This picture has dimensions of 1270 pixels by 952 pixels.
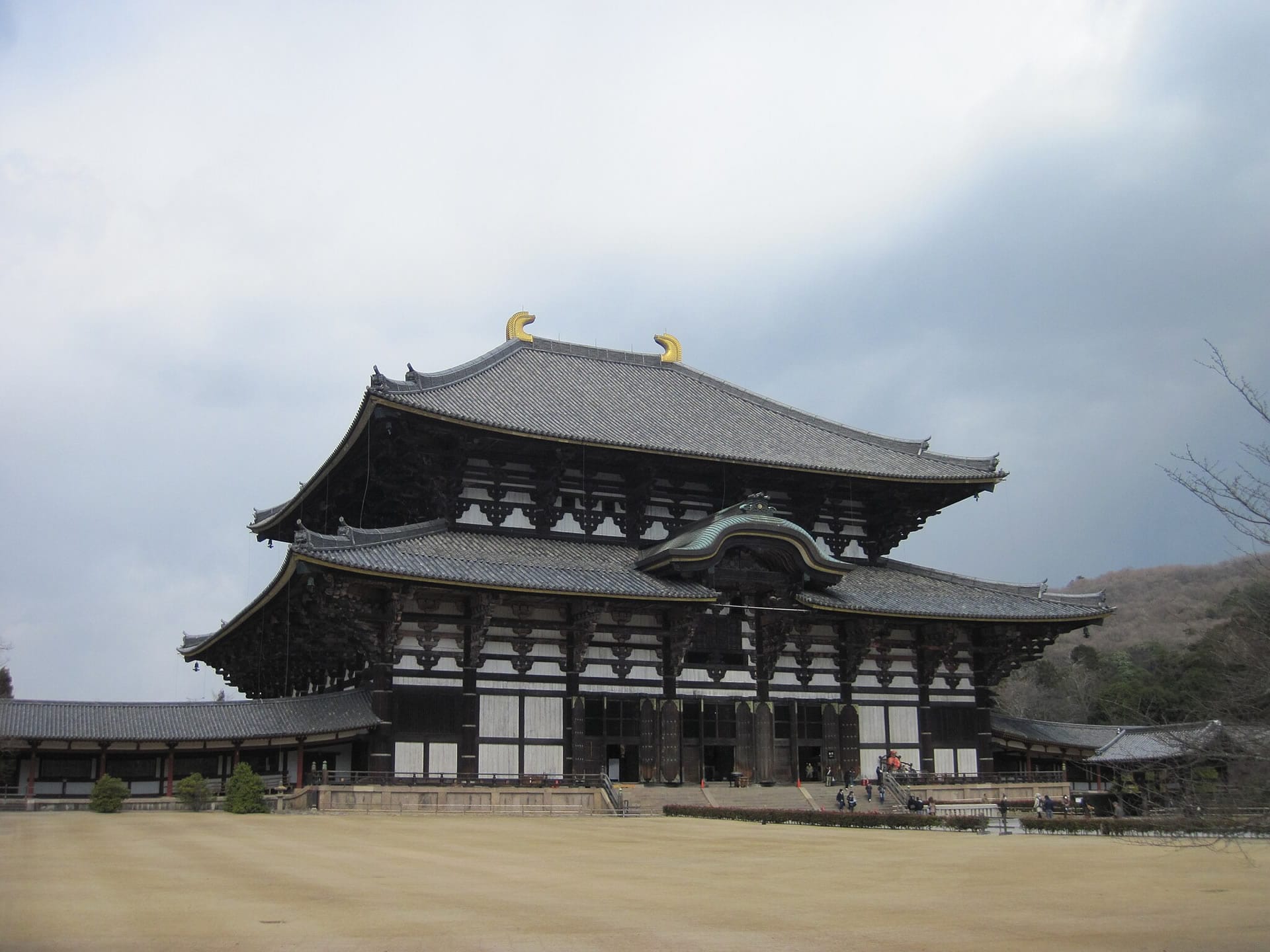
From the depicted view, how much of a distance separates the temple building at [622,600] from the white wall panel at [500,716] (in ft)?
0.21

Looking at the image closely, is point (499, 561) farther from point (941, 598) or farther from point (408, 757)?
point (941, 598)

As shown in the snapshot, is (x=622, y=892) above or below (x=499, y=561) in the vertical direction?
below

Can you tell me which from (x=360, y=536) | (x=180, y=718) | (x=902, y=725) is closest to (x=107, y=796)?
(x=180, y=718)

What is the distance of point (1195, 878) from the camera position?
17.9m

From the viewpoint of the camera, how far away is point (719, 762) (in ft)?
132

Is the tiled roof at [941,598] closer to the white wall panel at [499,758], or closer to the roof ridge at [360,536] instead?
the white wall panel at [499,758]

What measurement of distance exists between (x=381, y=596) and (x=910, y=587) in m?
20.1

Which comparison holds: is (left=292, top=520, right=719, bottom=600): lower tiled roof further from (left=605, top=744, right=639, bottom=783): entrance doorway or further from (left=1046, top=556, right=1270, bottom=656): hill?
(left=1046, top=556, right=1270, bottom=656): hill

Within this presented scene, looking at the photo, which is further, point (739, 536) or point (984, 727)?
point (984, 727)

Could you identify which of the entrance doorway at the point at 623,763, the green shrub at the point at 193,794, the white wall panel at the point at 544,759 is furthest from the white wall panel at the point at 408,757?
the entrance doorway at the point at 623,763

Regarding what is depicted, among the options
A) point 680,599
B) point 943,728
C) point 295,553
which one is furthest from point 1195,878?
point 943,728

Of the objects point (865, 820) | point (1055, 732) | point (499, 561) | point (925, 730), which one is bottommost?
point (865, 820)

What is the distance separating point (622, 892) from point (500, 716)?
20.8 m

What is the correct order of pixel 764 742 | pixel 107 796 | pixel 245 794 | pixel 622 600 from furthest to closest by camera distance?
1. pixel 764 742
2. pixel 622 600
3. pixel 107 796
4. pixel 245 794
